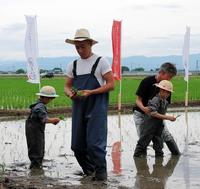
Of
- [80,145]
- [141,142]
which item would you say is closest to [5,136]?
[141,142]

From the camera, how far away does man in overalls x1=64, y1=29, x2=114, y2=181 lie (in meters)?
5.83

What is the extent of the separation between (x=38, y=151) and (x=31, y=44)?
820 centimetres

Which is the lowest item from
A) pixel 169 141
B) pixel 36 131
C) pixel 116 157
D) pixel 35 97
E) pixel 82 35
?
pixel 35 97

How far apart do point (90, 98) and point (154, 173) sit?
1.65 metres

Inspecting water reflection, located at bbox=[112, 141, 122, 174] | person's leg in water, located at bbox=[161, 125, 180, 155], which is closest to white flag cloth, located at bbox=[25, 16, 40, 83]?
water reflection, located at bbox=[112, 141, 122, 174]

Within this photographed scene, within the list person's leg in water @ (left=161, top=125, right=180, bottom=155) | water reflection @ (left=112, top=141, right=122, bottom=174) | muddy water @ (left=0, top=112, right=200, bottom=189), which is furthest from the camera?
person's leg in water @ (left=161, top=125, right=180, bottom=155)

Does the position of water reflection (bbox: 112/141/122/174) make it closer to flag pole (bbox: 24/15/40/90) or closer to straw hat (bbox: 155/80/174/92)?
straw hat (bbox: 155/80/174/92)

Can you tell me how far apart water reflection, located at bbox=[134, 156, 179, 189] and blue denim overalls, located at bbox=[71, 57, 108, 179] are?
0.54 m

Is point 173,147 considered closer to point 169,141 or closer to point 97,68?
point 169,141

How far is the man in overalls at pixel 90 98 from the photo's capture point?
5.83 metres

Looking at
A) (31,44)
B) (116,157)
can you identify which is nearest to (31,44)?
(31,44)

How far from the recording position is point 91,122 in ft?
19.2

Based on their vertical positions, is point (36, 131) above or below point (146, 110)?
below

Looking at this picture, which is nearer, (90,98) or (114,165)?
(90,98)
